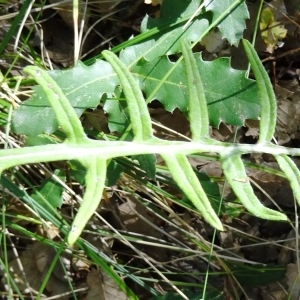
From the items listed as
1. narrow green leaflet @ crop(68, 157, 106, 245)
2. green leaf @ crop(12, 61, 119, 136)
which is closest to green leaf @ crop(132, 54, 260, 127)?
green leaf @ crop(12, 61, 119, 136)

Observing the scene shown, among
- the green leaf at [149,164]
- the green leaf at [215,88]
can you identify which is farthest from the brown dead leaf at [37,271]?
the green leaf at [215,88]

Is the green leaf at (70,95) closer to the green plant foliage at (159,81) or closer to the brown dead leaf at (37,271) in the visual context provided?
the green plant foliage at (159,81)

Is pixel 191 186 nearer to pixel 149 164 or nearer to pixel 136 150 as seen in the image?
pixel 136 150

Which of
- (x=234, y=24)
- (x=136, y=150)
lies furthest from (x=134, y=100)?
(x=234, y=24)

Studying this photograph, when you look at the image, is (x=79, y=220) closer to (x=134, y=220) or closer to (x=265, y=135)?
(x=265, y=135)

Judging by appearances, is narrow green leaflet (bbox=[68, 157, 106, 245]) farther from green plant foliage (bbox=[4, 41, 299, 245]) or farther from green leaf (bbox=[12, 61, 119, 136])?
green leaf (bbox=[12, 61, 119, 136])
